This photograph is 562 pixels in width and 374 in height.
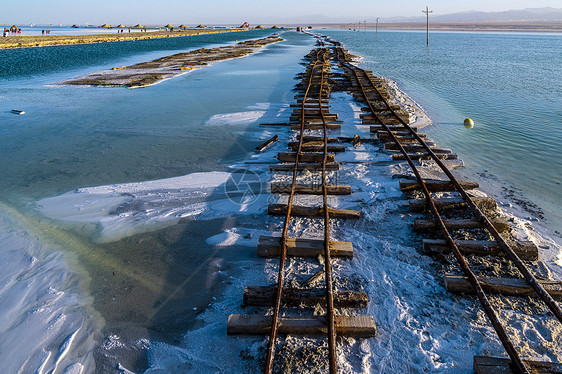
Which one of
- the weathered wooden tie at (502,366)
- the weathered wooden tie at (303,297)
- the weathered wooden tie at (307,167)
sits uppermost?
the weathered wooden tie at (307,167)

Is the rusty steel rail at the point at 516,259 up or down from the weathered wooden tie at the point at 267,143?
down

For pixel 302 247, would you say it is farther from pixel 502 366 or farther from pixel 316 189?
pixel 502 366

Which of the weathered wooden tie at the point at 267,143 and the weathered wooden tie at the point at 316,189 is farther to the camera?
the weathered wooden tie at the point at 267,143

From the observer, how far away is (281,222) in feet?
18.6

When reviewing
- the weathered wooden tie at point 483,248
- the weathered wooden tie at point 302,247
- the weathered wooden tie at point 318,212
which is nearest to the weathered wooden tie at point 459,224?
the weathered wooden tie at point 483,248

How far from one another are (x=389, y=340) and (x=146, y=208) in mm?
4418

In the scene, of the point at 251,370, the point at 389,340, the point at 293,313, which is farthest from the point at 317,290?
the point at 251,370

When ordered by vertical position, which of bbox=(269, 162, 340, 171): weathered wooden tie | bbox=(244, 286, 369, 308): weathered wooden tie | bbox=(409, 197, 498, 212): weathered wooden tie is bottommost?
bbox=(244, 286, 369, 308): weathered wooden tie

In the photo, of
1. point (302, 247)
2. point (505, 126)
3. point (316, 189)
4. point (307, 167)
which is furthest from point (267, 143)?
point (505, 126)

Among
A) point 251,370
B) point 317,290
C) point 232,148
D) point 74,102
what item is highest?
point 74,102

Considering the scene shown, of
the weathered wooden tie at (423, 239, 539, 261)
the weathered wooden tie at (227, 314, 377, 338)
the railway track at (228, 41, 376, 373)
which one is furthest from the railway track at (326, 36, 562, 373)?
the railway track at (228, 41, 376, 373)

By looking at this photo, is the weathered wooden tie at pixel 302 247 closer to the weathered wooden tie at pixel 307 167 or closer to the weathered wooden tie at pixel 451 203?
the weathered wooden tie at pixel 451 203

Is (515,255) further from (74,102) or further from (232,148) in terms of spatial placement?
(74,102)

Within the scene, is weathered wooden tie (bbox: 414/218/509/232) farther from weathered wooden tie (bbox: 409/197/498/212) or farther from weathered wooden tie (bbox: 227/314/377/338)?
weathered wooden tie (bbox: 227/314/377/338)
